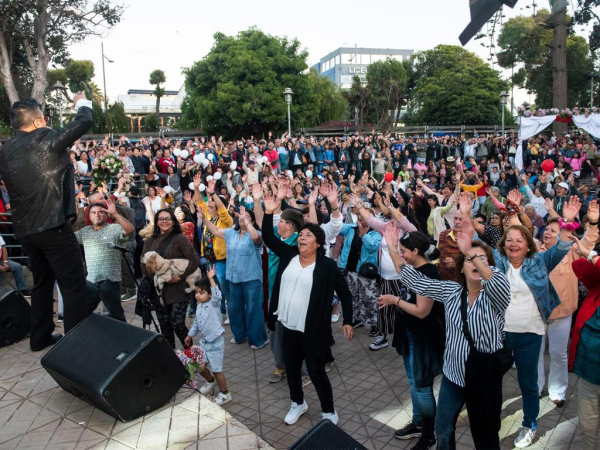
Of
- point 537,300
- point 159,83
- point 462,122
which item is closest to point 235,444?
point 537,300

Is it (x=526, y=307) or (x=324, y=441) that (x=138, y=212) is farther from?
(x=324, y=441)

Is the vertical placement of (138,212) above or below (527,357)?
→ above

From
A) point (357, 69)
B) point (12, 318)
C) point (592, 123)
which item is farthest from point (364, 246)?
point (357, 69)

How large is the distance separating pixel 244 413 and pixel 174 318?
3.85ft

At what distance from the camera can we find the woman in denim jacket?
3945 millimetres

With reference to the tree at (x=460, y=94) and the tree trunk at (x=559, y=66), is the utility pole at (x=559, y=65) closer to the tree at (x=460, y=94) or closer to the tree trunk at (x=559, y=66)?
the tree trunk at (x=559, y=66)

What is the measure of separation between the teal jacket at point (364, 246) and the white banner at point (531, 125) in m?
13.7

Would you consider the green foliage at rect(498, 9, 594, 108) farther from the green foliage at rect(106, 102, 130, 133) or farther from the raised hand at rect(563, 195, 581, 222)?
the raised hand at rect(563, 195, 581, 222)

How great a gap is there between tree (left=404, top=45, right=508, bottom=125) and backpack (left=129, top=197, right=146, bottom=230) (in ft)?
133

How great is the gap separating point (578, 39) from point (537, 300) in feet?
164

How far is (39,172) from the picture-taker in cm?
356

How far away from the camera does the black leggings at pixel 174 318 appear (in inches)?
201

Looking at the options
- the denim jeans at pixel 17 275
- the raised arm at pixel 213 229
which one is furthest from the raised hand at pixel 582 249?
the denim jeans at pixel 17 275

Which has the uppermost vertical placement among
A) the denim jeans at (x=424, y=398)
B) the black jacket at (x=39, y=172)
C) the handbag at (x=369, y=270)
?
the black jacket at (x=39, y=172)
